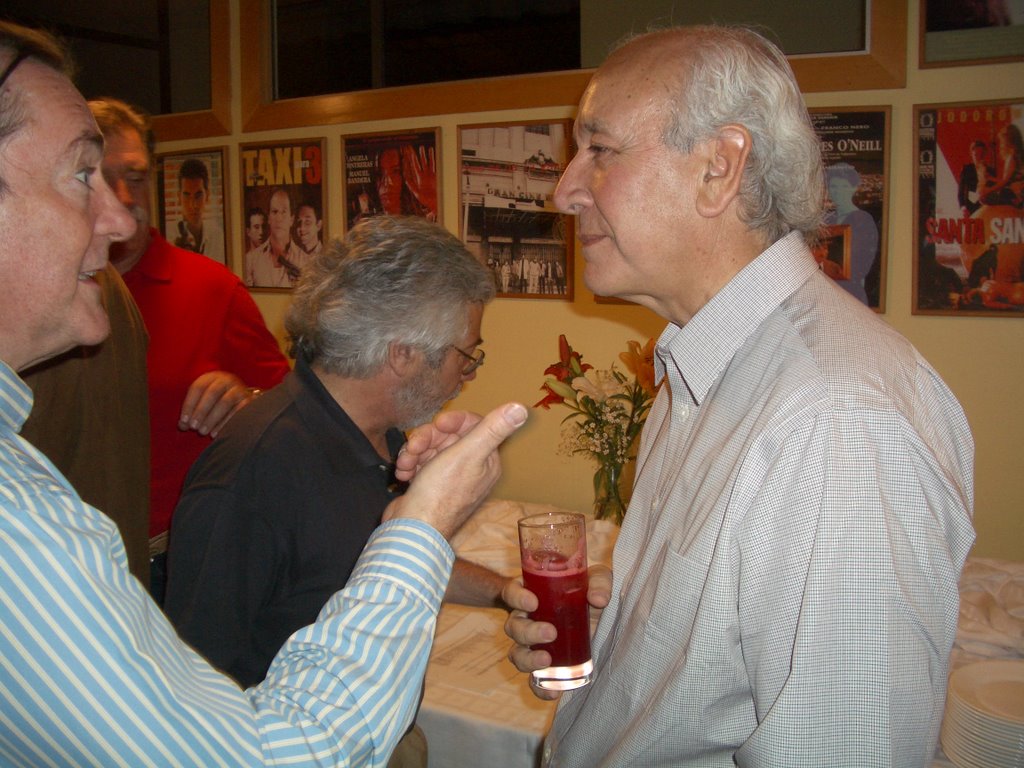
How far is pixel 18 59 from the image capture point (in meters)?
0.89

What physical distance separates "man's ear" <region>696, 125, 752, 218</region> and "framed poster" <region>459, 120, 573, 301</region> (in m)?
1.78

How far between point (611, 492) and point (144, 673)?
1.68 metres

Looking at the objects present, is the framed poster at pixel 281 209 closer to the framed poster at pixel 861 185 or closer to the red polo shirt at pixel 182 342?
the red polo shirt at pixel 182 342

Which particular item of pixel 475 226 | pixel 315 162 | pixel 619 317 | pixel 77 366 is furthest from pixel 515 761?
pixel 315 162

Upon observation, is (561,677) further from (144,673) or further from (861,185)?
(861,185)

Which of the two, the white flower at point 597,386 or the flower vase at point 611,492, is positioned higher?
the white flower at point 597,386

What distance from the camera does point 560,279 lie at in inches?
119

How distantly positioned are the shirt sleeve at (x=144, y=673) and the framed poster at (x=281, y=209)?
2860 mm

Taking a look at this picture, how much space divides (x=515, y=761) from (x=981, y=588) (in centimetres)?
139

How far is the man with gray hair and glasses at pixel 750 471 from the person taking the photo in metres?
0.87

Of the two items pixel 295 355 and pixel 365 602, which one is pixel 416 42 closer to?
pixel 295 355

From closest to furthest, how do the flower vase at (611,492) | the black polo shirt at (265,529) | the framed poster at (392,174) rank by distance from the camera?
the black polo shirt at (265,529), the flower vase at (611,492), the framed poster at (392,174)

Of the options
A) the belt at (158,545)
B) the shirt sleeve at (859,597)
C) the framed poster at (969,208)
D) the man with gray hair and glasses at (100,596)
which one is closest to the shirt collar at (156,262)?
the belt at (158,545)

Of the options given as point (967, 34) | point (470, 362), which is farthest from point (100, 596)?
point (967, 34)
